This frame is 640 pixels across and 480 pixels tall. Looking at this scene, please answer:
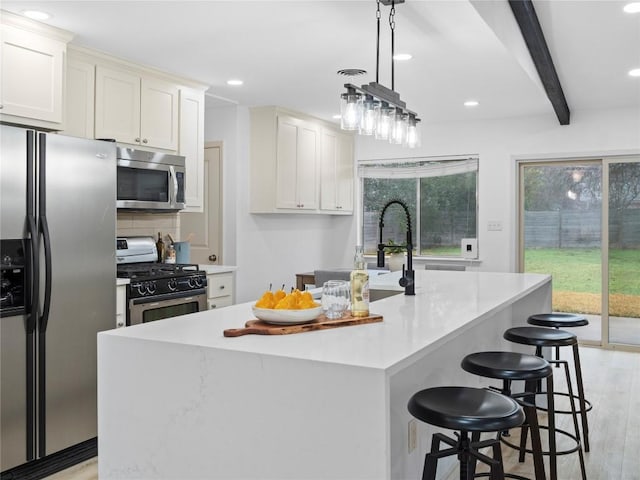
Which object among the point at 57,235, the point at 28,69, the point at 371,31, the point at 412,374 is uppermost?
the point at 371,31

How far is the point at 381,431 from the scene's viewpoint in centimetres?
150

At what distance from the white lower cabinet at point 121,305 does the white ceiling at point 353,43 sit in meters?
1.53

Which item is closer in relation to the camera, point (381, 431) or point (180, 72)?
point (381, 431)

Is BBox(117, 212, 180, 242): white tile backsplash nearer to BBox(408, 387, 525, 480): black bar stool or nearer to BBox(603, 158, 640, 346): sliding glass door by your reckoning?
BBox(408, 387, 525, 480): black bar stool

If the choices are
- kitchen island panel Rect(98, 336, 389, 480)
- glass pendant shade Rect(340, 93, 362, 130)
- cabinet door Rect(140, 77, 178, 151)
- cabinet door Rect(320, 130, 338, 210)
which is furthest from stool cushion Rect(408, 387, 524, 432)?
cabinet door Rect(320, 130, 338, 210)

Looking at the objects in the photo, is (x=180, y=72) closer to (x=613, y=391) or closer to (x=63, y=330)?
(x=63, y=330)

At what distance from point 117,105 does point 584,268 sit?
478 centimetres

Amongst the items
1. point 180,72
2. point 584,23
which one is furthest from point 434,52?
point 180,72

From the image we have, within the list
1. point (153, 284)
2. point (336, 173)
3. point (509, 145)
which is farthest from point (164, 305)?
point (509, 145)

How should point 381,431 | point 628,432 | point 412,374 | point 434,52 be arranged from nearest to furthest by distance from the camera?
point 381,431 < point 412,374 < point 628,432 < point 434,52

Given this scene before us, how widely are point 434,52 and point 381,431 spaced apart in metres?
3.01

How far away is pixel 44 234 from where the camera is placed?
301 cm

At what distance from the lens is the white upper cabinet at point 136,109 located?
391 cm

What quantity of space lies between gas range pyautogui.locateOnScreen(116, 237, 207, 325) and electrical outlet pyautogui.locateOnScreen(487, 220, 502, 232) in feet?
11.3
